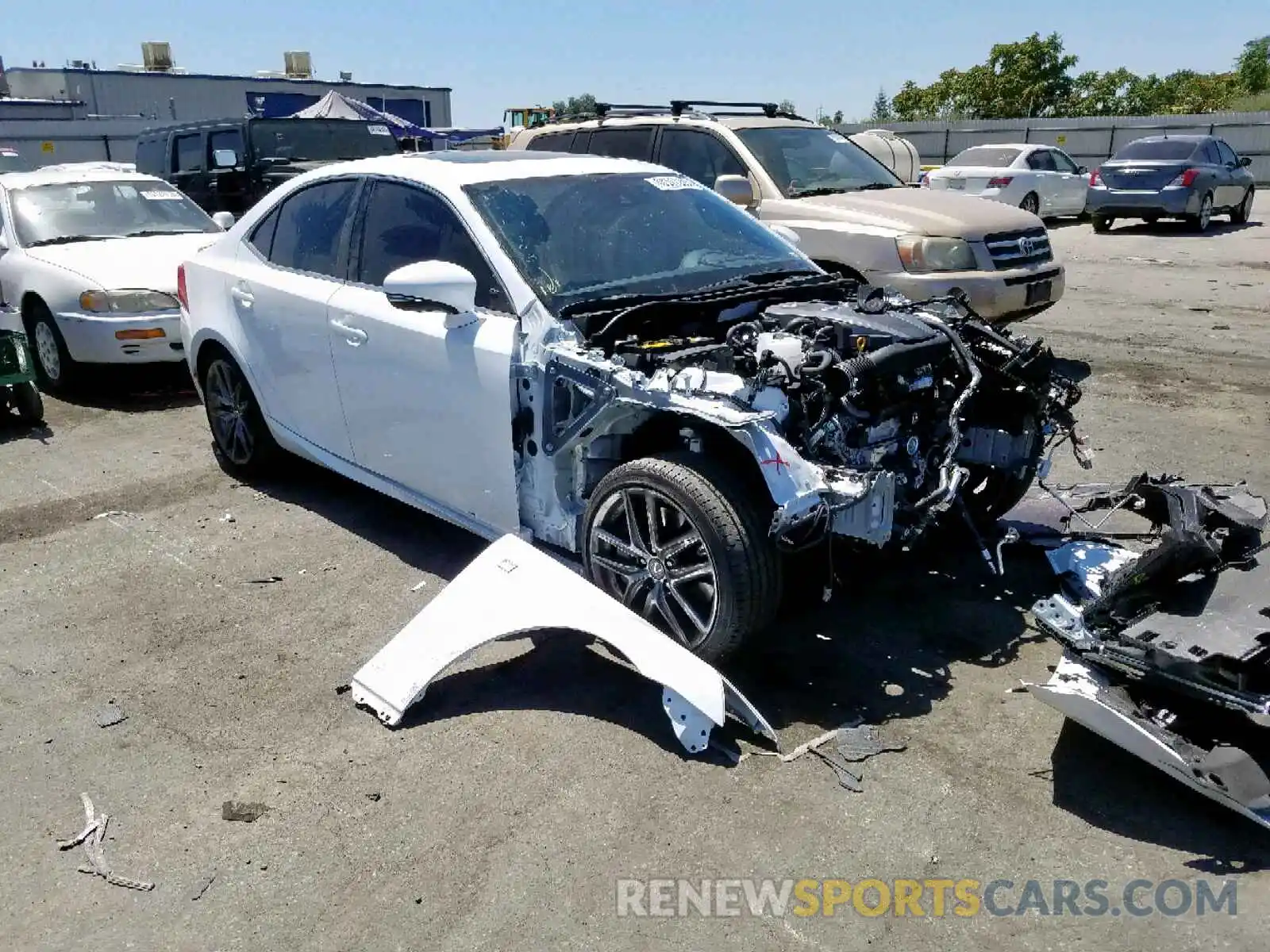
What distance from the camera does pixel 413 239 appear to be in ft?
15.3

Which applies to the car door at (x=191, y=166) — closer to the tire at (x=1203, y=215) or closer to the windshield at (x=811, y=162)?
the windshield at (x=811, y=162)

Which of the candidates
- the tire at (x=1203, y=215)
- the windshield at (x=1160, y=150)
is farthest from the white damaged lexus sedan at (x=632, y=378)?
the windshield at (x=1160, y=150)

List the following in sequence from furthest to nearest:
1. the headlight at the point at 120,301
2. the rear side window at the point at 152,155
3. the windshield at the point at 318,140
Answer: the rear side window at the point at 152,155 → the windshield at the point at 318,140 → the headlight at the point at 120,301

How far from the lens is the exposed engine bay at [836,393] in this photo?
3607mm

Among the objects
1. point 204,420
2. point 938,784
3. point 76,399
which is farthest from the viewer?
point 76,399

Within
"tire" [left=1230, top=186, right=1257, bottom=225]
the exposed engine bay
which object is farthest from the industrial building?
the exposed engine bay

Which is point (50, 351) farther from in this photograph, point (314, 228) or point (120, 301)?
point (314, 228)

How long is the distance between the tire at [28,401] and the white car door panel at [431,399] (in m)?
3.90

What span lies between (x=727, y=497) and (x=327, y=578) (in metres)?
2.21

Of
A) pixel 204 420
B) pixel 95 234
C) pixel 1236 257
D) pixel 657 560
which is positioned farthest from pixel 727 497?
pixel 1236 257

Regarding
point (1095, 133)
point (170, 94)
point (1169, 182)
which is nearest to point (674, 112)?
point (1169, 182)

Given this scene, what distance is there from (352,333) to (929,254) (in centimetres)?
481

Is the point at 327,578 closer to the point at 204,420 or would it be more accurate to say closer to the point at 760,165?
the point at 204,420

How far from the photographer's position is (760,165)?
8.84 metres
